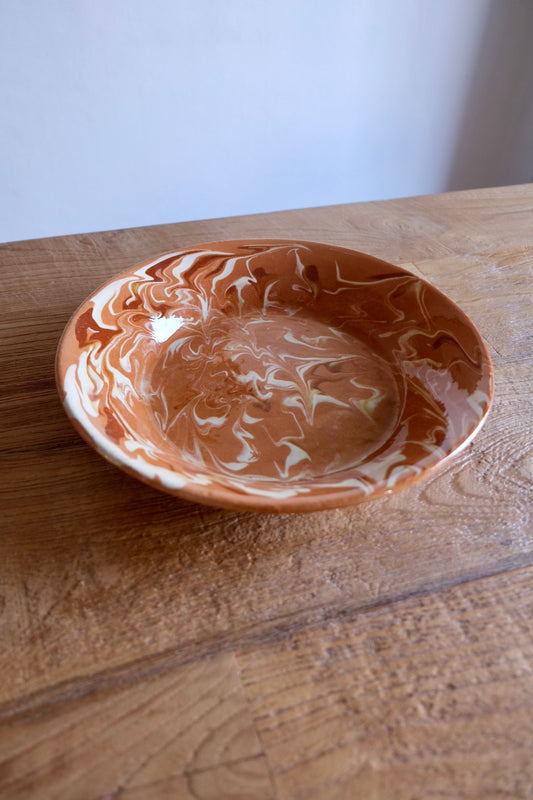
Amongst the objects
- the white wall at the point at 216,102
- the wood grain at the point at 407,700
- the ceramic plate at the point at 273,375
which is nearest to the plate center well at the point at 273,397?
the ceramic plate at the point at 273,375

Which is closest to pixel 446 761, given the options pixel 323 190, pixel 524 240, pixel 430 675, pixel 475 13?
pixel 430 675

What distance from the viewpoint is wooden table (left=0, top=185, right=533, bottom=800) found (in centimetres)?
39

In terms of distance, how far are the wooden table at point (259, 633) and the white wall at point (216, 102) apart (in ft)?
3.40

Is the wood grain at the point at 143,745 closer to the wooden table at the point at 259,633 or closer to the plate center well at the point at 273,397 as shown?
the wooden table at the point at 259,633

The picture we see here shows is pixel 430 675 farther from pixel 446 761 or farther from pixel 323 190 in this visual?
pixel 323 190

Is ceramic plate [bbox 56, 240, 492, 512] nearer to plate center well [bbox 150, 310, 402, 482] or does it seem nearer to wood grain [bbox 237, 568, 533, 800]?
plate center well [bbox 150, 310, 402, 482]

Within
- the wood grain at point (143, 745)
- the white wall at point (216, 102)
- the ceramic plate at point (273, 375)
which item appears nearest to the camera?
the wood grain at point (143, 745)

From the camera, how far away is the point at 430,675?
1.44 feet

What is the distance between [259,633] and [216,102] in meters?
1.44

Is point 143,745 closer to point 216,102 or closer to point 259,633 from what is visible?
point 259,633

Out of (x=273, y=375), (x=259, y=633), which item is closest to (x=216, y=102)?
(x=273, y=375)

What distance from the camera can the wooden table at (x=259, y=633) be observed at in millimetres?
393

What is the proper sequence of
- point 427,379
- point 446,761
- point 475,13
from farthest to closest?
1. point 475,13
2. point 427,379
3. point 446,761

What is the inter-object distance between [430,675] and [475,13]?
5.79 feet
